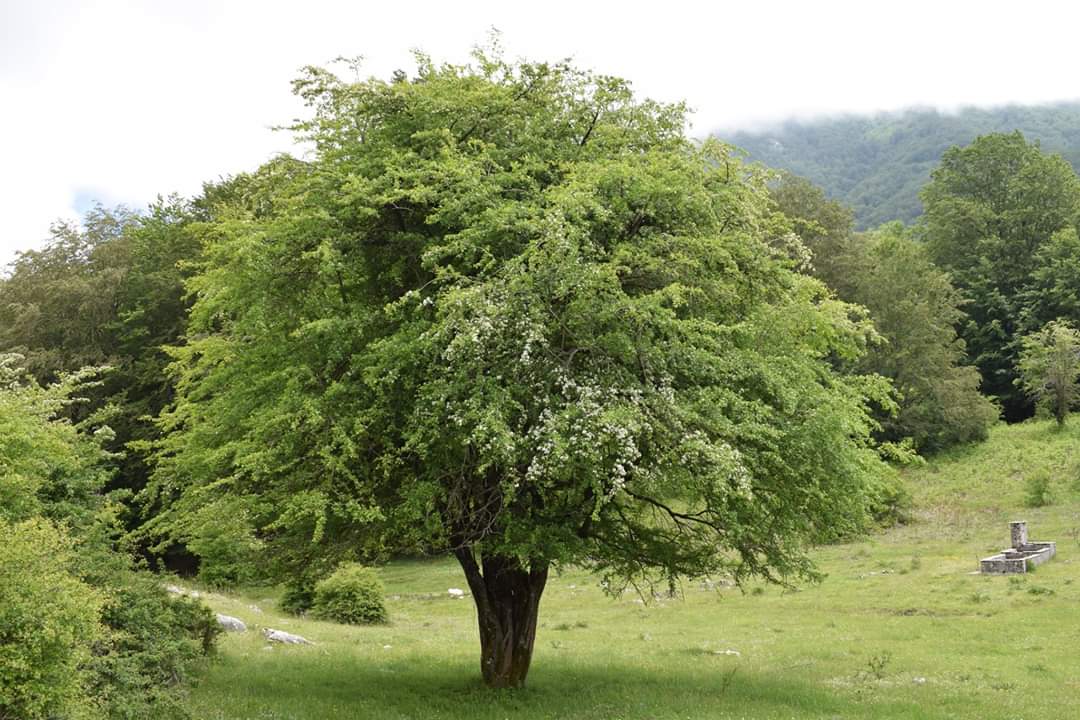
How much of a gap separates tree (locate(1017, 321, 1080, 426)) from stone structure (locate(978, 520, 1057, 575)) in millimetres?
23558

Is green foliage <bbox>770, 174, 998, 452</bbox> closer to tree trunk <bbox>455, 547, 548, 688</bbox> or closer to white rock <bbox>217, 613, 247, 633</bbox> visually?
white rock <bbox>217, 613, 247, 633</bbox>

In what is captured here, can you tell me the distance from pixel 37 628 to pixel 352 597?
66.2 ft

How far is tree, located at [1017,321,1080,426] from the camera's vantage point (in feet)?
173

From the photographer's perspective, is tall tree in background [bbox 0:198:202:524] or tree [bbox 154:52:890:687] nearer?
tree [bbox 154:52:890:687]

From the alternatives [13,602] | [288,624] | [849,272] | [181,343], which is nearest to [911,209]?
[849,272]

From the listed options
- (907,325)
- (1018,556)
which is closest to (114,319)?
(1018,556)

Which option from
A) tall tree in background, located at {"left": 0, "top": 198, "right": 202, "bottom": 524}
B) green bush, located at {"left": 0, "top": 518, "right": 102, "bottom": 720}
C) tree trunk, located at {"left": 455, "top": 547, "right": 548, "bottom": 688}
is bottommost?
tree trunk, located at {"left": 455, "top": 547, "right": 548, "bottom": 688}

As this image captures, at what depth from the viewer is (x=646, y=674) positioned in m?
18.5

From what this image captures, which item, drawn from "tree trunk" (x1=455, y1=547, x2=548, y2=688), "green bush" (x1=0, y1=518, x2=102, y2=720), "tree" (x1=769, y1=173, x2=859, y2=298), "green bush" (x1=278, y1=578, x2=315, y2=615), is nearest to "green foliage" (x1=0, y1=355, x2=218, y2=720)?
"green bush" (x1=0, y1=518, x2=102, y2=720)

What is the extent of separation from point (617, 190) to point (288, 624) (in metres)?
18.5

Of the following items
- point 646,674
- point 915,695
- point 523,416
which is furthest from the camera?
point 646,674

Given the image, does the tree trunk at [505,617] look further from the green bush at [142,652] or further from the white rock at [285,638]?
the white rock at [285,638]

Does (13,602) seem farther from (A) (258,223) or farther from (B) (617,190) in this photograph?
(B) (617,190)

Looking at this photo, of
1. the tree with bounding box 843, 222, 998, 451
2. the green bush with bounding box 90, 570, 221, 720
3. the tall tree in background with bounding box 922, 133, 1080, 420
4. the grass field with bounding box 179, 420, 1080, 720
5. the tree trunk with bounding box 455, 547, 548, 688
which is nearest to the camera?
the green bush with bounding box 90, 570, 221, 720
